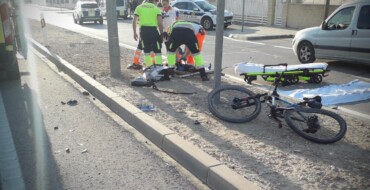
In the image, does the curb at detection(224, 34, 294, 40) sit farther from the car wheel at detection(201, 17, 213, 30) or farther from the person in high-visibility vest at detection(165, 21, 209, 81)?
the person in high-visibility vest at detection(165, 21, 209, 81)

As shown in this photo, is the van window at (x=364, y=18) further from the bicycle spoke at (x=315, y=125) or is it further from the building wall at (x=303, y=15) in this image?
the building wall at (x=303, y=15)

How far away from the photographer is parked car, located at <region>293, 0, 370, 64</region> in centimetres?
896

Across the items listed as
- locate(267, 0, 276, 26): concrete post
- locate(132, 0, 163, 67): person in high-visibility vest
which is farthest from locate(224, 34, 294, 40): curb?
locate(132, 0, 163, 67): person in high-visibility vest

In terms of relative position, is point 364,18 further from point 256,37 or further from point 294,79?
point 256,37

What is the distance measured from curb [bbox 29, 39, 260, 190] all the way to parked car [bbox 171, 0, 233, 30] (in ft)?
47.4

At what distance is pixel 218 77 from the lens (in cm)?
549

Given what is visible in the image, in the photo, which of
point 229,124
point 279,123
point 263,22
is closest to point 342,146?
point 279,123

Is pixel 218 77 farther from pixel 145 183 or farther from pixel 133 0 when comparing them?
pixel 133 0

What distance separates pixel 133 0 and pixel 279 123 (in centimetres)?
2789

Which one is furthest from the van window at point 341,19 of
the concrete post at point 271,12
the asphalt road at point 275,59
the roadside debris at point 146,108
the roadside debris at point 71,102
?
the concrete post at point 271,12

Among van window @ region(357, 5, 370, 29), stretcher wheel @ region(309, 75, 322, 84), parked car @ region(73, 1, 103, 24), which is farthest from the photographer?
parked car @ region(73, 1, 103, 24)

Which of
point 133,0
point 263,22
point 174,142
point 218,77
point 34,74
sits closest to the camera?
point 174,142

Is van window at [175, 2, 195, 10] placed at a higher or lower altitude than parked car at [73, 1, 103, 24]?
higher

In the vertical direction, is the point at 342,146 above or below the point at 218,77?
below
